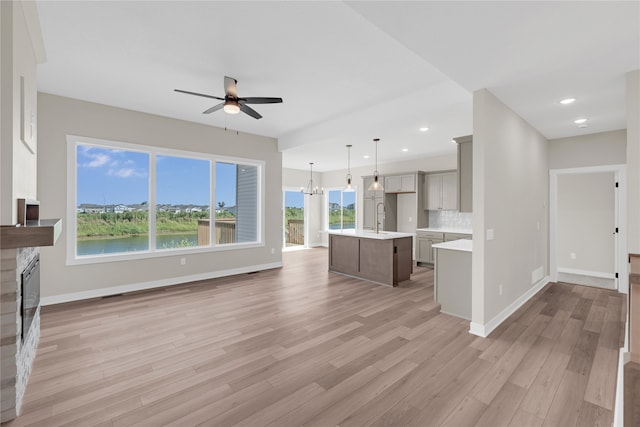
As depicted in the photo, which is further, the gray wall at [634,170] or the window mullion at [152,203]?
the window mullion at [152,203]

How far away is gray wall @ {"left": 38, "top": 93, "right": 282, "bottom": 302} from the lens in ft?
13.3

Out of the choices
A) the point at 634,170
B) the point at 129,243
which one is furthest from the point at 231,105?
the point at 634,170

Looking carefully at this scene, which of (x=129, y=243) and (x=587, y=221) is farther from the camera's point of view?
(x=587, y=221)

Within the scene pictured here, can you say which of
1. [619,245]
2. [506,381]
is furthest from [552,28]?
[619,245]

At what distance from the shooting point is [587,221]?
19.1 ft

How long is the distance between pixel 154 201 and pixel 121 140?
1.09 m

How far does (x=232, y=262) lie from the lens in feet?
19.5

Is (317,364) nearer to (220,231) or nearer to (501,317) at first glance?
(501,317)

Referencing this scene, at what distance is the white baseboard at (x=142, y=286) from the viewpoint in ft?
13.6

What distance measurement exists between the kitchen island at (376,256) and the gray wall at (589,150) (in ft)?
9.71

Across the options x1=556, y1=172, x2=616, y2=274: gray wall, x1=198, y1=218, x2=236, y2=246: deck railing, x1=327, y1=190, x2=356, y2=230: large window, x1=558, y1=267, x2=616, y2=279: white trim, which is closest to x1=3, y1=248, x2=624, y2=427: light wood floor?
x1=198, y1=218, x2=236, y2=246: deck railing

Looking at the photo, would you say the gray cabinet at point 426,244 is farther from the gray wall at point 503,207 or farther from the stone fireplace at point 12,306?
the stone fireplace at point 12,306

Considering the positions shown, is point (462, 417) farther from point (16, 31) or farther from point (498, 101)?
point (16, 31)

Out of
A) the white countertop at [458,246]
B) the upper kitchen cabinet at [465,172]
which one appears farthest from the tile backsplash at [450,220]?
the upper kitchen cabinet at [465,172]
